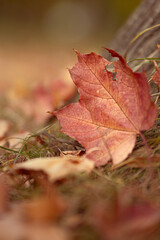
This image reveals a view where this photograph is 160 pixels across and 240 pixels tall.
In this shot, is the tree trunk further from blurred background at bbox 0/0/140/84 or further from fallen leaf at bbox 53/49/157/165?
blurred background at bbox 0/0/140/84

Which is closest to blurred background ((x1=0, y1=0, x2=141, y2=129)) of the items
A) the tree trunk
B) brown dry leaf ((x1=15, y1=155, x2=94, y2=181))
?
the tree trunk

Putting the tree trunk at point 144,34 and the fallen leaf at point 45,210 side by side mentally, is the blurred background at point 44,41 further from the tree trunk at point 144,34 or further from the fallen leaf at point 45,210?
the fallen leaf at point 45,210

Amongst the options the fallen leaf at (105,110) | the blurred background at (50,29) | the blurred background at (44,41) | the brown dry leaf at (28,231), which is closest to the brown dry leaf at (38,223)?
the brown dry leaf at (28,231)

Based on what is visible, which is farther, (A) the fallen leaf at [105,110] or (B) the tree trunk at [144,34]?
(B) the tree trunk at [144,34]

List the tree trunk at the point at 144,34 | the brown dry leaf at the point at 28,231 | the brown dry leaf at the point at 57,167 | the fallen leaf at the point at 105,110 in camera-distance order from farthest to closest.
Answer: the tree trunk at the point at 144,34 < the fallen leaf at the point at 105,110 < the brown dry leaf at the point at 57,167 < the brown dry leaf at the point at 28,231

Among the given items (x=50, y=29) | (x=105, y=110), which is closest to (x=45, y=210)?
(x=105, y=110)
